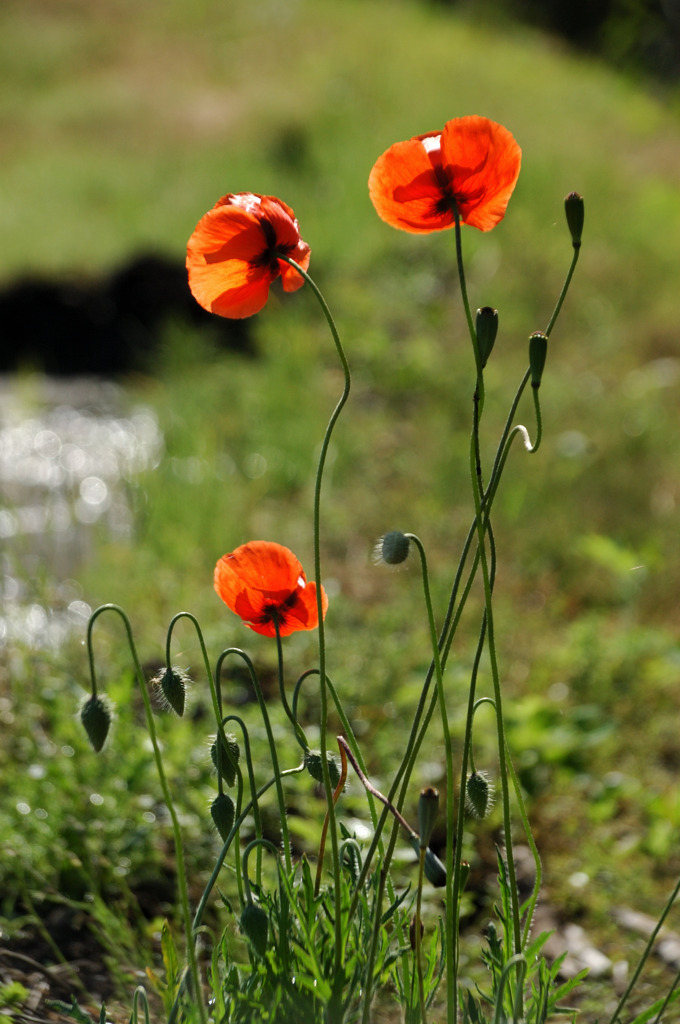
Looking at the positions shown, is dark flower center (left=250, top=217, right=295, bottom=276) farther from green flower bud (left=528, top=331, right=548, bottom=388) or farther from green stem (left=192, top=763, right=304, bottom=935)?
green stem (left=192, top=763, right=304, bottom=935)

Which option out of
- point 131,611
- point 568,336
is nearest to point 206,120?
point 568,336

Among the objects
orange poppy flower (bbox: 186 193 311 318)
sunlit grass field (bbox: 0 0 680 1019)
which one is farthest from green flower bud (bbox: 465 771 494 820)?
sunlit grass field (bbox: 0 0 680 1019)

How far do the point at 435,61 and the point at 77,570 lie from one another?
342 inches

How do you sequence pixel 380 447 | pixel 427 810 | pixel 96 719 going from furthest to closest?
pixel 380 447
pixel 96 719
pixel 427 810

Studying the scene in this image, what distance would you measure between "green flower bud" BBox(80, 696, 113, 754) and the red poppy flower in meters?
0.18

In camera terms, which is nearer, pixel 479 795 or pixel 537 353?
pixel 537 353

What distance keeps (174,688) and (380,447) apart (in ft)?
11.9

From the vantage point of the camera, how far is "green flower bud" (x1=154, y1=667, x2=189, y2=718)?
108 cm

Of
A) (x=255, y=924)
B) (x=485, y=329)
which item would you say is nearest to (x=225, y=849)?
(x=255, y=924)

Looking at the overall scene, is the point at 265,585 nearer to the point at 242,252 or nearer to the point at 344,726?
the point at 344,726

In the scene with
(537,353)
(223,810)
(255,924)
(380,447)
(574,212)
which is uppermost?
(380,447)

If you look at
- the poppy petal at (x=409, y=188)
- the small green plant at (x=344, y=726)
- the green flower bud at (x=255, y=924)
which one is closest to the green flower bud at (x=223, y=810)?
the small green plant at (x=344, y=726)

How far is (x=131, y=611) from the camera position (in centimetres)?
303

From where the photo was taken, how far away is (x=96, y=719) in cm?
112
